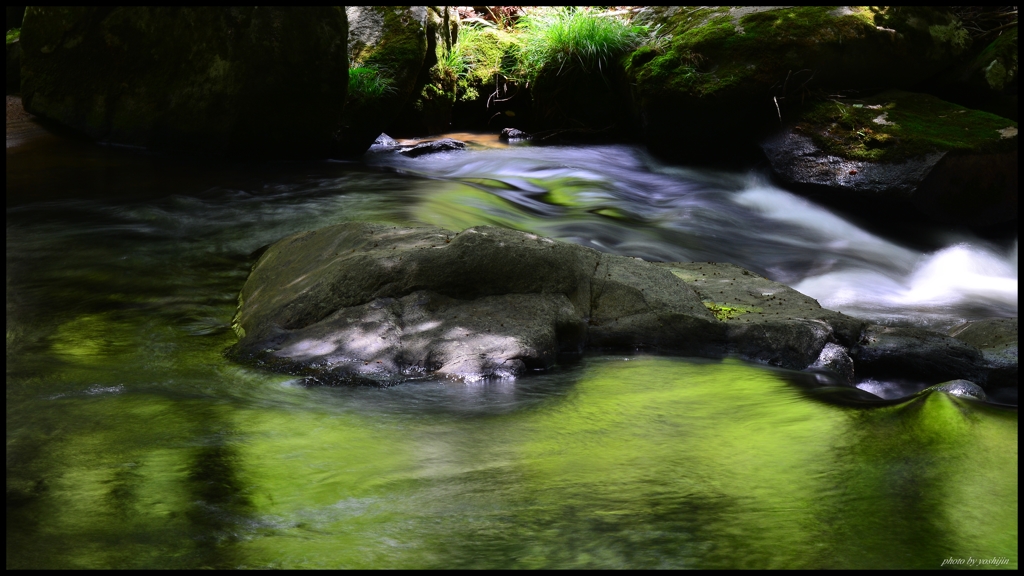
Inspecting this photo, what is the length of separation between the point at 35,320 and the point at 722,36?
7931mm

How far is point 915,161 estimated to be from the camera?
7.93 meters

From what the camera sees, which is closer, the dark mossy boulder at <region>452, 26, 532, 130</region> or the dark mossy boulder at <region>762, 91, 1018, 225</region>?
the dark mossy boulder at <region>762, 91, 1018, 225</region>

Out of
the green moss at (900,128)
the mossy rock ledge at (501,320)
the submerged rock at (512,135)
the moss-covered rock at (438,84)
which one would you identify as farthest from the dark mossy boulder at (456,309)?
the submerged rock at (512,135)

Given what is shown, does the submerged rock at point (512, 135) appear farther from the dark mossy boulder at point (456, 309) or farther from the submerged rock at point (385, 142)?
the dark mossy boulder at point (456, 309)

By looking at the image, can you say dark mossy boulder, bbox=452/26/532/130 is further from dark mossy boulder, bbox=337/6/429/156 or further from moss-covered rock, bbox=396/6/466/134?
dark mossy boulder, bbox=337/6/429/156

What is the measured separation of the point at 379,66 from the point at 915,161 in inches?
249

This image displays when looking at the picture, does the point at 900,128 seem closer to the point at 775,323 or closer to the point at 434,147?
the point at 775,323

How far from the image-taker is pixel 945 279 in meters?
7.04

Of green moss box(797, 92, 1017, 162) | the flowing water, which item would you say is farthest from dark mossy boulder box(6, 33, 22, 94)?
green moss box(797, 92, 1017, 162)

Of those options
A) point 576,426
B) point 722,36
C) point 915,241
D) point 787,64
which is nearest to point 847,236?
point 915,241

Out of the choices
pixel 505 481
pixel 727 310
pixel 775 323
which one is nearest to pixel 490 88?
pixel 727 310

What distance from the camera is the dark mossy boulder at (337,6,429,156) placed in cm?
942

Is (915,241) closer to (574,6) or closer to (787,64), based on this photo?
(787,64)

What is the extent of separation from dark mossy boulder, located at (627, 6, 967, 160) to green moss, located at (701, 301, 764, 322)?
203 inches
